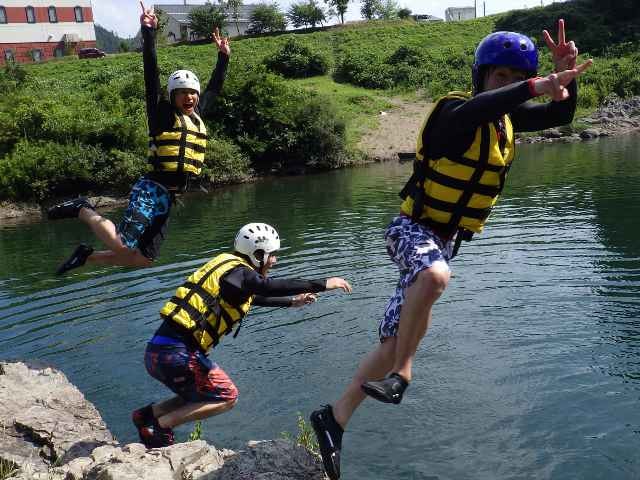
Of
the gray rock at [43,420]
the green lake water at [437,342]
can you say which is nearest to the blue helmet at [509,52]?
the green lake water at [437,342]

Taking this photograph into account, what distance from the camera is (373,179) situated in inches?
1334

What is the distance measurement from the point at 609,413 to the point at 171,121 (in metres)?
6.25

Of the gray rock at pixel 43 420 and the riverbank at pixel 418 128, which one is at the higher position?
the riverbank at pixel 418 128

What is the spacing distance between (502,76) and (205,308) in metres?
3.63

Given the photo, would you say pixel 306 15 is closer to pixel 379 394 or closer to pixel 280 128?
pixel 280 128

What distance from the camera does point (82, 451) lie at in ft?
23.7

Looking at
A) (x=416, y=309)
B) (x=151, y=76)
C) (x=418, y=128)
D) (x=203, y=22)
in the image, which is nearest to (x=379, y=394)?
(x=416, y=309)

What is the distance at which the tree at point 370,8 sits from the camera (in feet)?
305

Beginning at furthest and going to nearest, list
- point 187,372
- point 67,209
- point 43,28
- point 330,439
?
1. point 43,28
2. point 67,209
3. point 187,372
4. point 330,439

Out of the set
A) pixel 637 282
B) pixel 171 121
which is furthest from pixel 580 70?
pixel 637 282

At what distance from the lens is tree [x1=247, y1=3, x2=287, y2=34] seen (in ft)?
254

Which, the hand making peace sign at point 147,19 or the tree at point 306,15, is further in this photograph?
the tree at point 306,15

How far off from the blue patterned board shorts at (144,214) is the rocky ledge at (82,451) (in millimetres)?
2219

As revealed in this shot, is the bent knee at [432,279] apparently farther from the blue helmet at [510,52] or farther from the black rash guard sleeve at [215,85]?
the black rash guard sleeve at [215,85]
